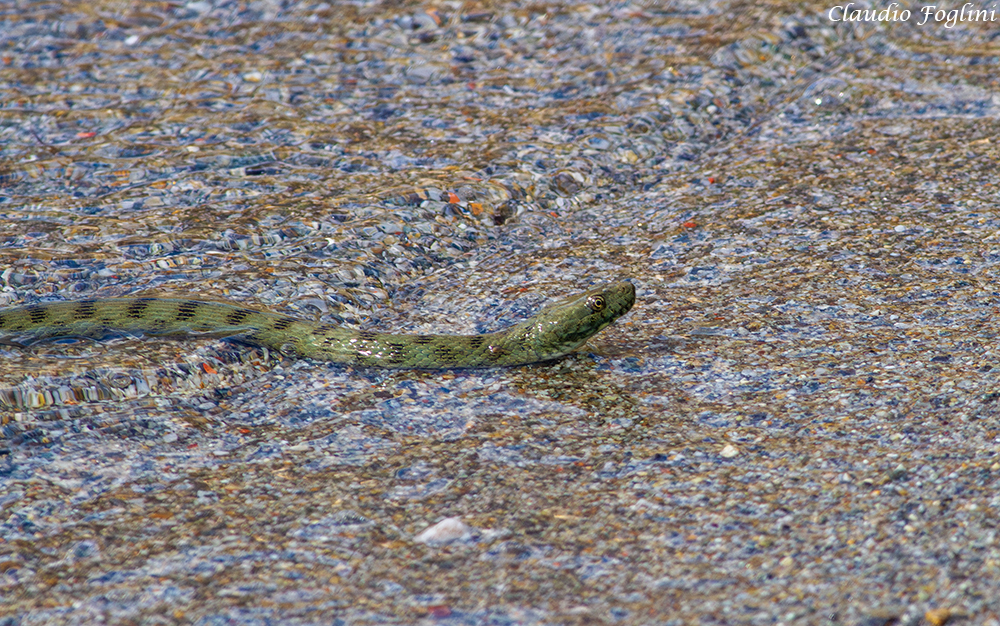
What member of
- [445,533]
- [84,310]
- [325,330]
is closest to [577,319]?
[325,330]

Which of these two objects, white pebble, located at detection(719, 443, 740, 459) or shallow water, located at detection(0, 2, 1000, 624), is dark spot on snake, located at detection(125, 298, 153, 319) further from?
white pebble, located at detection(719, 443, 740, 459)

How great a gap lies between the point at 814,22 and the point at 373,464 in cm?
642

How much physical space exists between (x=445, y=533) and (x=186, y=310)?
230 cm

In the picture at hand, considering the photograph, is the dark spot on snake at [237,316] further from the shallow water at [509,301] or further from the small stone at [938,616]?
the small stone at [938,616]

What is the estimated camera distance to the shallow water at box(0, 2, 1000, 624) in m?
3.42

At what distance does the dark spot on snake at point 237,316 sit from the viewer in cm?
515

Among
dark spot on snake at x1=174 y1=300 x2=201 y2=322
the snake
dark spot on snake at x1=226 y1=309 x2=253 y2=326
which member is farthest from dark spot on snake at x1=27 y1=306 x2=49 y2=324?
dark spot on snake at x1=226 y1=309 x2=253 y2=326

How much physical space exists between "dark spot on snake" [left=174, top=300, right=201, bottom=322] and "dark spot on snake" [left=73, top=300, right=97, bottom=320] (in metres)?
0.44

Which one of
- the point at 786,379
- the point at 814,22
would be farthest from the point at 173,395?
the point at 814,22

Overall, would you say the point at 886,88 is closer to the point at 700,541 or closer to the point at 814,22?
the point at 814,22

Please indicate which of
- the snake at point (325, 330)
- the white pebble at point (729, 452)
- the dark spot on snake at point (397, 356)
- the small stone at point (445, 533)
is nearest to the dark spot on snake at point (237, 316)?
the snake at point (325, 330)

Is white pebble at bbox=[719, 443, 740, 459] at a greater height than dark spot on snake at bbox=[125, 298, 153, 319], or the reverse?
dark spot on snake at bbox=[125, 298, 153, 319]

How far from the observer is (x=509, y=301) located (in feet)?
17.9

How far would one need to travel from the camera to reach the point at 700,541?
3.51 metres
